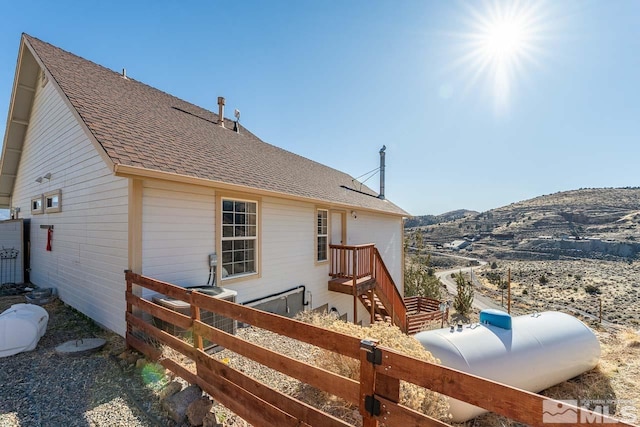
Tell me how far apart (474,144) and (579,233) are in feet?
203

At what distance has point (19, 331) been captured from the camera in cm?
437

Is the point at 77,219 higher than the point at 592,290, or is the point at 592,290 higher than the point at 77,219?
the point at 77,219

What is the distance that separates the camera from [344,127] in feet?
45.5

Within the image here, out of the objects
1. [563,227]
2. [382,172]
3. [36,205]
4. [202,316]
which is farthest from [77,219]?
[563,227]

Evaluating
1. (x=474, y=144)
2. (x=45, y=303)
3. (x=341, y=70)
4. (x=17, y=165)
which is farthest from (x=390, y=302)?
(x=17, y=165)

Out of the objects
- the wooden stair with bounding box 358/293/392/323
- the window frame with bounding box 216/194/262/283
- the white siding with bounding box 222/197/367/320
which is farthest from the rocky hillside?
the window frame with bounding box 216/194/262/283

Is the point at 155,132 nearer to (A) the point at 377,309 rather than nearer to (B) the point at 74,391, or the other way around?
(B) the point at 74,391

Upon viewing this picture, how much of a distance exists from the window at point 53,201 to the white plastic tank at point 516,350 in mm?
8758

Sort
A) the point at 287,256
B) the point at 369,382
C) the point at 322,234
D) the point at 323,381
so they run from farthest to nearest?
1. the point at 322,234
2. the point at 287,256
3. the point at 323,381
4. the point at 369,382

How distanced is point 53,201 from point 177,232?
16.8 feet

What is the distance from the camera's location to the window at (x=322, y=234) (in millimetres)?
9406

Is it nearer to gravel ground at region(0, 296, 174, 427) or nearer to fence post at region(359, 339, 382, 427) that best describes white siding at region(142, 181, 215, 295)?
gravel ground at region(0, 296, 174, 427)

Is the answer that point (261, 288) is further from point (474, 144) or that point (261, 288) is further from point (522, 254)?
point (522, 254)

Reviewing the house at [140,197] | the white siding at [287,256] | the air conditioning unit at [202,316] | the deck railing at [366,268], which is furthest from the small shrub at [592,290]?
the air conditioning unit at [202,316]
